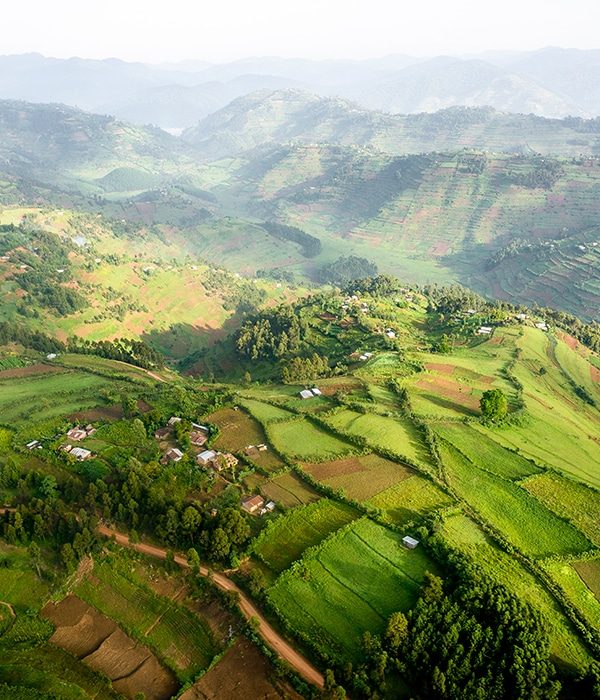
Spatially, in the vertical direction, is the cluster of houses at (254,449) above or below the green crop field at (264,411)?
above

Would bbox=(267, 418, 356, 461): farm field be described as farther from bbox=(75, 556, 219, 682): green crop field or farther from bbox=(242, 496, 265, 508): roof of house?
bbox=(75, 556, 219, 682): green crop field

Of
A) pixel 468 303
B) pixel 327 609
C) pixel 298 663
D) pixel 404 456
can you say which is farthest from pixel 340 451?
pixel 468 303

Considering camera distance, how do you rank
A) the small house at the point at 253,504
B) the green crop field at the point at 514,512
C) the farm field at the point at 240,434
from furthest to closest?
the farm field at the point at 240,434
the small house at the point at 253,504
the green crop field at the point at 514,512

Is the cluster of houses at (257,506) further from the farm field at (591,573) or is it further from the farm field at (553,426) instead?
the farm field at (553,426)

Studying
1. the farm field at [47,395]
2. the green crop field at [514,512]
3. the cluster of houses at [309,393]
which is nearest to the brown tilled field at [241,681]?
the green crop field at [514,512]

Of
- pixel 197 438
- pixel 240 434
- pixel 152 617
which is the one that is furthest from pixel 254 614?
pixel 240 434

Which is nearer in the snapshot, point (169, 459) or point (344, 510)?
point (344, 510)

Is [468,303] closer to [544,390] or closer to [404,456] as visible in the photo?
[544,390]
